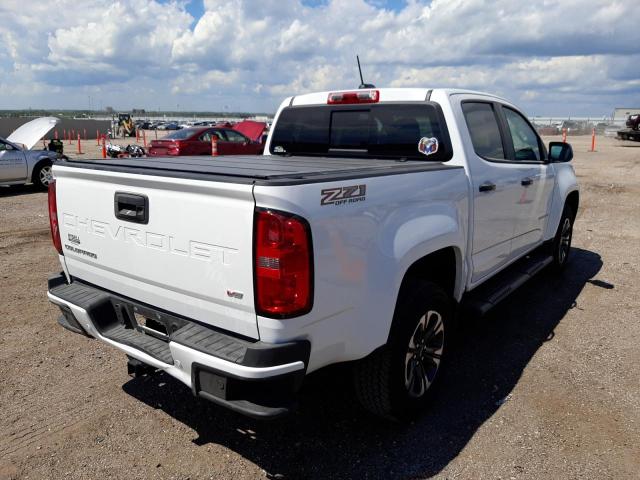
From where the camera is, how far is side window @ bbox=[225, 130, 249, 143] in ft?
55.3

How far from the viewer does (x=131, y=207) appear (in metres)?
2.71

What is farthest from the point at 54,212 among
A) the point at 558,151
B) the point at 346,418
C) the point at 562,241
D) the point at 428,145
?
the point at 562,241

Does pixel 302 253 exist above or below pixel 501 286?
above

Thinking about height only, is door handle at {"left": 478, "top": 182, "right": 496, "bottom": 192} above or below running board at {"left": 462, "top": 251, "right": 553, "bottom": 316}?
above

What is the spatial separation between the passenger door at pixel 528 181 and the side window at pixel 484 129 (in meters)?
0.23

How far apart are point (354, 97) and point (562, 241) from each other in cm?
345

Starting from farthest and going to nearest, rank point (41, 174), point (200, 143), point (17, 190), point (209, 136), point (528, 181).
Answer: point (209, 136), point (200, 143), point (17, 190), point (41, 174), point (528, 181)

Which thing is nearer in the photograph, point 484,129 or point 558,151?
point 484,129

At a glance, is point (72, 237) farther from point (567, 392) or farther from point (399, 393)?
point (567, 392)

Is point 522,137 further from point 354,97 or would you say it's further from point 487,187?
point 354,97

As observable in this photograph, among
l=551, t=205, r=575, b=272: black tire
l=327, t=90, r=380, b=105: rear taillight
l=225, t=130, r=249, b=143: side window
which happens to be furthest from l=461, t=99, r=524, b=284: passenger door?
l=225, t=130, r=249, b=143: side window

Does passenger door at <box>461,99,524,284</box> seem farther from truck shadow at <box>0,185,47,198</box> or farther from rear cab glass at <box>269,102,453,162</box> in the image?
truck shadow at <box>0,185,47,198</box>

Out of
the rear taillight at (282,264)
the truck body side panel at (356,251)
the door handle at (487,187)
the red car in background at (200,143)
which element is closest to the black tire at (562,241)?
the door handle at (487,187)

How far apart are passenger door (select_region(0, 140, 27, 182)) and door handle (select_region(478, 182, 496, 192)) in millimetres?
11222
